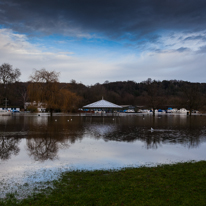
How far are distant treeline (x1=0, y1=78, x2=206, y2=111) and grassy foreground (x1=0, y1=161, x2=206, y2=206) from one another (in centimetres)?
3645

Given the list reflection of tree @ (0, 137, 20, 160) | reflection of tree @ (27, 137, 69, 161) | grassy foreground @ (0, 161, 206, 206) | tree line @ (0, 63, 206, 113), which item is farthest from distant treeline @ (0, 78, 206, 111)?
grassy foreground @ (0, 161, 206, 206)

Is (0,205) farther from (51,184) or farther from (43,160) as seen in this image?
(43,160)

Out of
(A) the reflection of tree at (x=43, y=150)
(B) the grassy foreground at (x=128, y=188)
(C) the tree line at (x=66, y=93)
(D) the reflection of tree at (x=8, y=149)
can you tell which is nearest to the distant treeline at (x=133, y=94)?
(C) the tree line at (x=66, y=93)

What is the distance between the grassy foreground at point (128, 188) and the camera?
16.5 ft

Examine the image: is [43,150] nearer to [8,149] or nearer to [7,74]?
[8,149]

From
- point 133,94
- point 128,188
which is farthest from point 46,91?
point 133,94

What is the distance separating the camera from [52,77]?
40.3 metres

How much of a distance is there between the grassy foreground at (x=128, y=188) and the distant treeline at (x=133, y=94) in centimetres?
3645

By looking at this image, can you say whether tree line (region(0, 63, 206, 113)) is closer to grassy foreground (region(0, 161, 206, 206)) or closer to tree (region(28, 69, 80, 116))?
tree (region(28, 69, 80, 116))

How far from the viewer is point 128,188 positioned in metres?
5.78

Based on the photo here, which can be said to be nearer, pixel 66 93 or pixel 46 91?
pixel 46 91

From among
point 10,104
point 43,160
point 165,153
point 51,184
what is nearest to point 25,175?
point 51,184

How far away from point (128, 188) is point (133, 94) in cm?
13863

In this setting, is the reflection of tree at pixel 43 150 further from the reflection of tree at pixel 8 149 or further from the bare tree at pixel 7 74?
the bare tree at pixel 7 74
